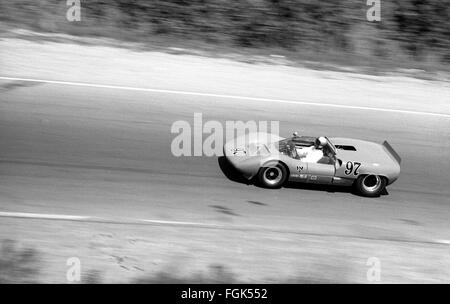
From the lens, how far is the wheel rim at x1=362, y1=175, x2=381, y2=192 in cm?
1016

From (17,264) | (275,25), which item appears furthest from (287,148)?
(275,25)

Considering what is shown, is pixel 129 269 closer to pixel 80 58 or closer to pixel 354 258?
pixel 354 258

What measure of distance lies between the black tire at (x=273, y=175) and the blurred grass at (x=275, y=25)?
17.9 ft

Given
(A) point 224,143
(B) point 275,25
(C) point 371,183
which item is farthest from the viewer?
(B) point 275,25

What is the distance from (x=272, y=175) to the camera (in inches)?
397

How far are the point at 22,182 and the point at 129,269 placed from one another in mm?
2707

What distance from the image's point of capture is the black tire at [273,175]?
9.93 metres

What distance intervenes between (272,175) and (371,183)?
64.2 inches

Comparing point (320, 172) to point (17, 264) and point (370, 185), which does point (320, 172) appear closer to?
point (370, 185)

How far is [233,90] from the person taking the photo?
13.1 meters

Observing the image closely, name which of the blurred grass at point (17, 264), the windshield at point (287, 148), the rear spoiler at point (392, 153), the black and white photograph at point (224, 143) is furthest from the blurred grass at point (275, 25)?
the blurred grass at point (17, 264)
